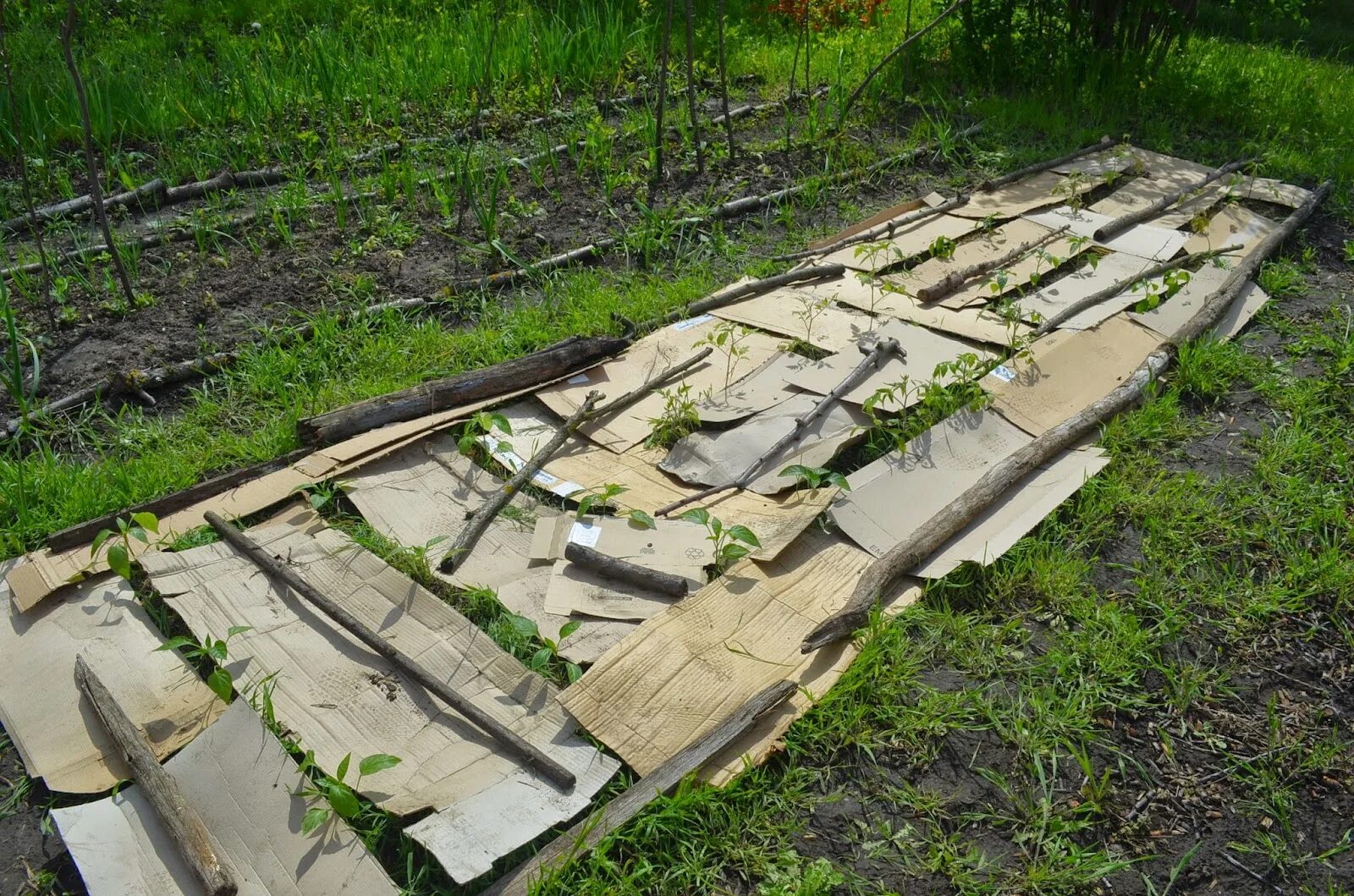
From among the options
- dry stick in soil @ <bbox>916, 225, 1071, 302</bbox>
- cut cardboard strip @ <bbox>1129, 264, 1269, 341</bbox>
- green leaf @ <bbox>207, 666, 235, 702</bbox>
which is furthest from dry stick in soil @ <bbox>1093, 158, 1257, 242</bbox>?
green leaf @ <bbox>207, 666, 235, 702</bbox>

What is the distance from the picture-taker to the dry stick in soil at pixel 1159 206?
5.52 metres

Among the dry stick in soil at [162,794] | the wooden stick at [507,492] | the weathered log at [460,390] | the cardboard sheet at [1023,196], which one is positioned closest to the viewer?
the dry stick in soil at [162,794]

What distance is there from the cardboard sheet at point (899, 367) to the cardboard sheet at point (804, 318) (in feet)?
0.44

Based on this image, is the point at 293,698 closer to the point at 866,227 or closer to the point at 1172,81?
the point at 866,227

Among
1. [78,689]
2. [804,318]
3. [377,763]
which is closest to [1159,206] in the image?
[804,318]

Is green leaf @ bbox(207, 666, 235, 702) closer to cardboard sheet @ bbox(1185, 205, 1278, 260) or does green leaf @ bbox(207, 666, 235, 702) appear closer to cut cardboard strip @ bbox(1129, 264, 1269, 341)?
cut cardboard strip @ bbox(1129, 264, 1269, 341)

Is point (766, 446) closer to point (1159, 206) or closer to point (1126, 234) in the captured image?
point (1126, 234)

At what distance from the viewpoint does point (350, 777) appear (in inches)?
104

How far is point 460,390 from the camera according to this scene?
13.3 ft

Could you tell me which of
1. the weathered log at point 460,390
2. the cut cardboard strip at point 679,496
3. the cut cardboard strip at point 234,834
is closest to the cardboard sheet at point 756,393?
the cut cardboard strip at point 679,496

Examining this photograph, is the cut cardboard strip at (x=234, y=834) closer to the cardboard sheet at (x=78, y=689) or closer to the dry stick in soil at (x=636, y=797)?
the cardboard sheet at (x=78, y=689)

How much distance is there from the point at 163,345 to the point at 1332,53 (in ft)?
33.6

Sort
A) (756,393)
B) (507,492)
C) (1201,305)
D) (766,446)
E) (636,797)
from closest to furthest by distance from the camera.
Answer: (636,797) < (507,492) < (766,446) < (756,393) < (1201,305)

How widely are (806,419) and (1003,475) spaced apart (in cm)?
76
